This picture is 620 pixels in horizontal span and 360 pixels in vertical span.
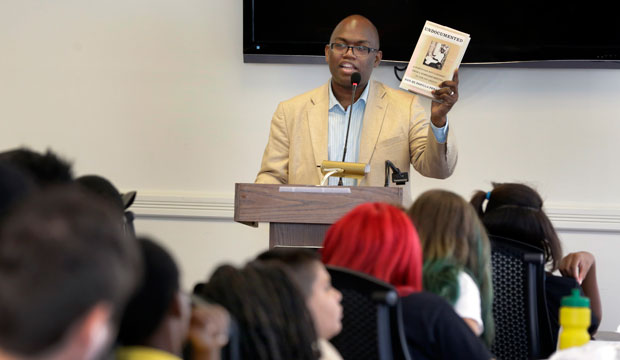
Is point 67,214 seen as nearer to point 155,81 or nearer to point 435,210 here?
point 435,210

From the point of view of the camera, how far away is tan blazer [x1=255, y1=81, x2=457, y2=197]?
3619 mm

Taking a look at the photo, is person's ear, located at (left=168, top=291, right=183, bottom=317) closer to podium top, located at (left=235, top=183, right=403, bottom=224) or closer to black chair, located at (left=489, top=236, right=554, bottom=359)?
black chair, located at (left=489, top=236, right=554, bottom=359)

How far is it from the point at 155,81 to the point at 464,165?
1827mm

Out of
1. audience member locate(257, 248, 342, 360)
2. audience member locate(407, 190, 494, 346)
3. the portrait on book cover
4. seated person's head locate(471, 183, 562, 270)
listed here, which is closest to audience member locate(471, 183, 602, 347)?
seated person's head locate(471, 183, 562, 270)

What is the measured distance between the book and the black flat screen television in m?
1.40

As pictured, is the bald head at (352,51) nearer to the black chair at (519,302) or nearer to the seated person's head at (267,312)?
the black chair at (519,302)

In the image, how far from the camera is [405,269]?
182 centimetres

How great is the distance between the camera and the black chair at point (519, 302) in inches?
91.7

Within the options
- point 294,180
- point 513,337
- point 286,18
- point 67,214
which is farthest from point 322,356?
point 286,18

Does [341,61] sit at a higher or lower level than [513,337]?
higher

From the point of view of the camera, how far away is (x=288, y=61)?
469 centimetres

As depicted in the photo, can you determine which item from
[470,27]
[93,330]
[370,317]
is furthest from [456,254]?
[470,27]

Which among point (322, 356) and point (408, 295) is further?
point (408, 295)

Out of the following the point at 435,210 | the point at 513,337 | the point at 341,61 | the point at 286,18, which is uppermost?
the point at 286,18
